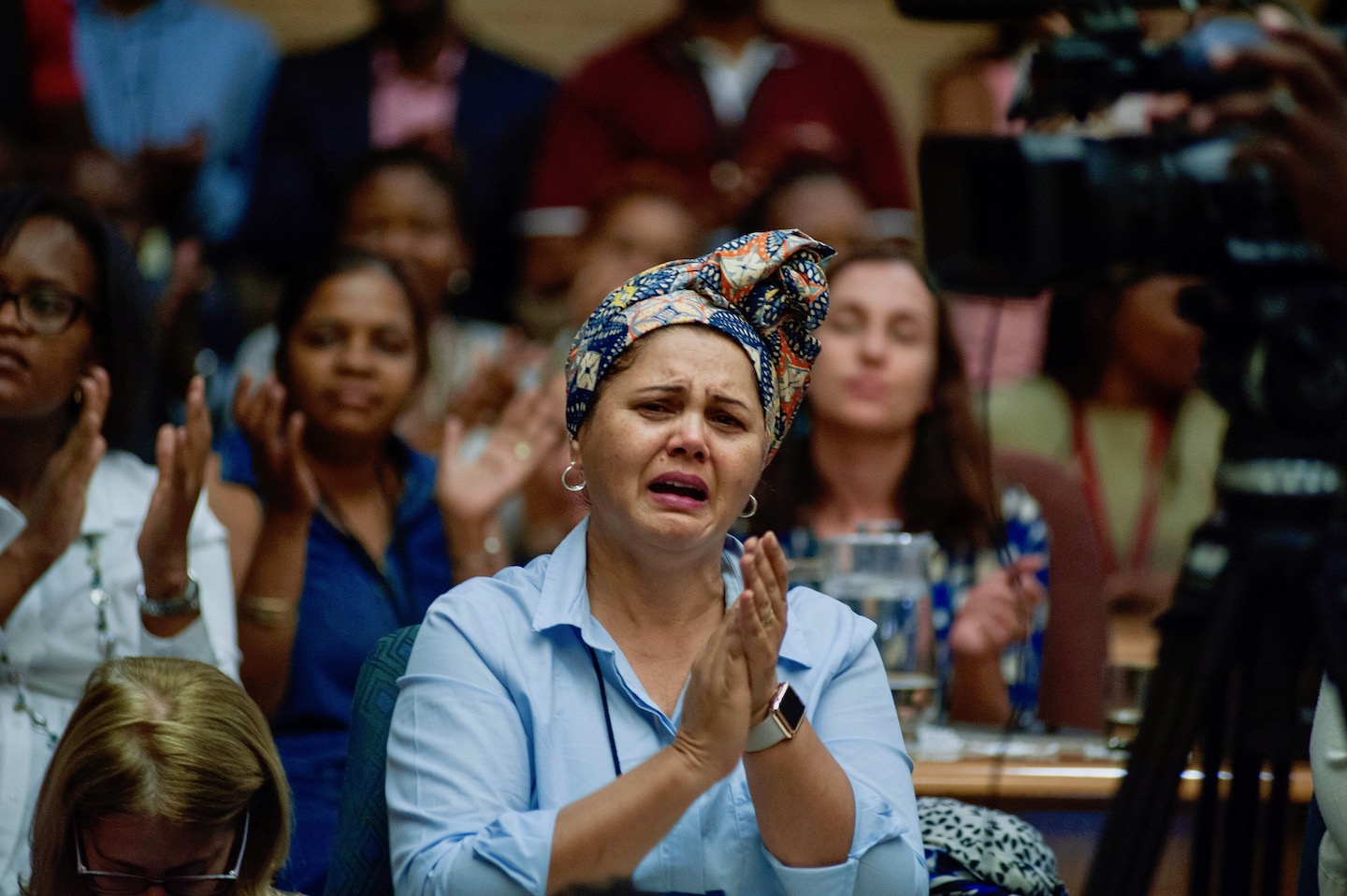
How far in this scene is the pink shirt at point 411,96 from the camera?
519 centimetres

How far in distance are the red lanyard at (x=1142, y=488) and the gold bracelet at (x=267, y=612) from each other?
2.12 meters

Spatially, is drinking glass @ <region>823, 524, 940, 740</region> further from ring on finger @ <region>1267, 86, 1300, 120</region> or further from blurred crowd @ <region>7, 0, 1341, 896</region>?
ring on finger @ <region>1267, 86, 1300, 120</region>

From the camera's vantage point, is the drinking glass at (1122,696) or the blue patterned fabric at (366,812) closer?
the blue patterned fabric at (366,812)

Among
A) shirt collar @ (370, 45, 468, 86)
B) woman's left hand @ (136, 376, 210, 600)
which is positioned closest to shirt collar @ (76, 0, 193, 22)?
shirt collar @ (370, 45, 468, 86)

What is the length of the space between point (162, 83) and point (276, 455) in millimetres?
2503

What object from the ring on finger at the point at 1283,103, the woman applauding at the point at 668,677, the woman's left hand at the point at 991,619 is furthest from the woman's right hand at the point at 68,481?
the ring on finger at the point at 1283,103

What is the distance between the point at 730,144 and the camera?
511 cm

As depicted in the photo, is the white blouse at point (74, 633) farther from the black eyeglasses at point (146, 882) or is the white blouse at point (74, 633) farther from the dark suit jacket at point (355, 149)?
the dark suit jacket at point (355, 149)

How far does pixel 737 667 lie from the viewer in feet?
6.06

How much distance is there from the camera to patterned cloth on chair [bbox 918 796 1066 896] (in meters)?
2.32

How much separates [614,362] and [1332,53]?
3.05 feet

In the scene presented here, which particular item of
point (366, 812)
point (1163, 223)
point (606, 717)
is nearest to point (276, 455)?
point (366, 812)

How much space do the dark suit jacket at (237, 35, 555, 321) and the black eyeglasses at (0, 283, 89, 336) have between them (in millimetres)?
2102

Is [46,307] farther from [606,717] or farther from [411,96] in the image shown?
[411,96]
